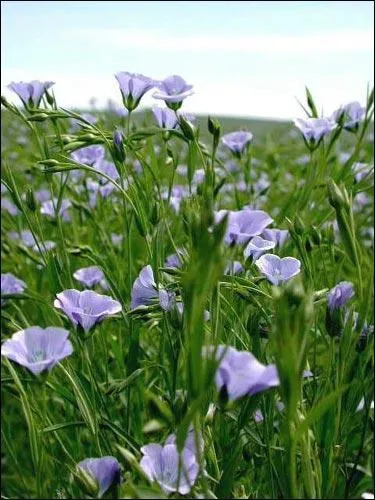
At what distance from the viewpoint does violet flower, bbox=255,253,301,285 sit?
1.24 metres

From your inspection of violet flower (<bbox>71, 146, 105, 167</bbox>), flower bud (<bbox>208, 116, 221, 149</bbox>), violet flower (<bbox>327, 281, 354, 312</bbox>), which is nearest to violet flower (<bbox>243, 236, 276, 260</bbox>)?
violet flower (<bbox>327, 281, 354, 312</bbox>)

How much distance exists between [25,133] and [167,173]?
354 centimetres

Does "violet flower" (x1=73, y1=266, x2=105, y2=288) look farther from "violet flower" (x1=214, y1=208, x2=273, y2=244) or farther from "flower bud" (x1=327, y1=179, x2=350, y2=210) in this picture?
"flower bud" (x1=327, y1=179, x2=350, y2=210)

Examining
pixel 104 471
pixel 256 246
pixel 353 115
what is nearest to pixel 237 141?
pixel 353 115

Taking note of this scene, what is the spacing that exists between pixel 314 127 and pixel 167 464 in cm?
106

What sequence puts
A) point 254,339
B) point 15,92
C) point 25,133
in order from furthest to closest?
1. point 25,133
2. point 15,92
3. point 254,339

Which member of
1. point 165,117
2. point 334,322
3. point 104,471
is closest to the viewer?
point 104,471

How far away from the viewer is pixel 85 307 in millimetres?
1263

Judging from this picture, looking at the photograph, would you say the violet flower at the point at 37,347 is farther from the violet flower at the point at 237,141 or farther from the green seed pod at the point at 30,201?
the violet flower at the point at 237,141

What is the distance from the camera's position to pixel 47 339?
40.9 inches

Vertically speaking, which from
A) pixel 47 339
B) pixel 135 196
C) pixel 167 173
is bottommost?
pixel 167 173

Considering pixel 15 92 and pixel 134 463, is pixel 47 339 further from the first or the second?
pixel 15 92

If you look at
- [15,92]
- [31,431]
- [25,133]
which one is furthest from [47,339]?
[25,133]

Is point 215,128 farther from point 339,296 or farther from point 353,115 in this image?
point 353,115
